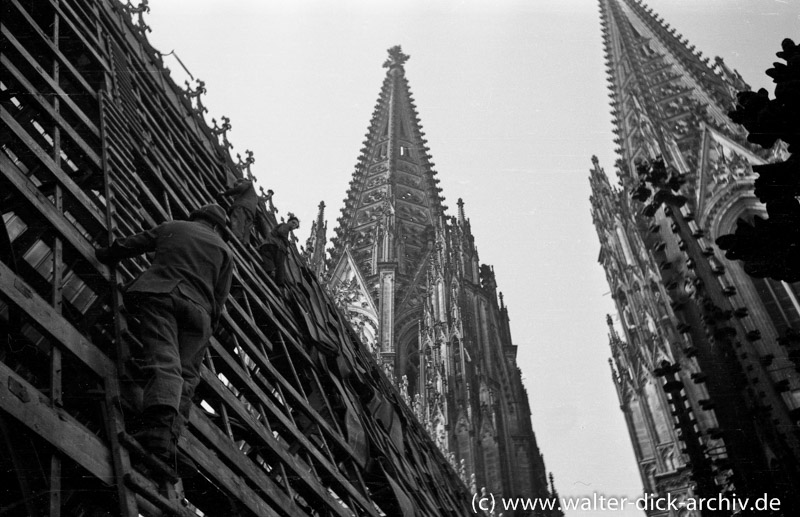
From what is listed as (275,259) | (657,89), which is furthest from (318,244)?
(275,259)

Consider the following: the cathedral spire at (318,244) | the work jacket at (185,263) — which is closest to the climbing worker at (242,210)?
the work jacket at (185,263)

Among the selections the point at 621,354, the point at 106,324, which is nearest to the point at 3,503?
the point at 106,324

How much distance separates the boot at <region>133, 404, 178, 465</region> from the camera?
3.58 metres

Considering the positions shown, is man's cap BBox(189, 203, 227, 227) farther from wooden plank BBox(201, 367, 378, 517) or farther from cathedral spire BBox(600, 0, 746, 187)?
cathedral spire BBox(600, 0, 746, 187)

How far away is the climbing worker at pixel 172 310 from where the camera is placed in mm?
3654

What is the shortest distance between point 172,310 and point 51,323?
621 mm

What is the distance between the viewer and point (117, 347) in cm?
396

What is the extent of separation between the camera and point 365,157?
51531mm

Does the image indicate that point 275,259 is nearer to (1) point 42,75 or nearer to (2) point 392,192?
(1) point 42,75

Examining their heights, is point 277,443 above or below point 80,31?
below

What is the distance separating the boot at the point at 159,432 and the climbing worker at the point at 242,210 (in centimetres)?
494

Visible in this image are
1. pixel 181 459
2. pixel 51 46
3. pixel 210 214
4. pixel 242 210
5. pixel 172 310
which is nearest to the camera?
pixel 181 459

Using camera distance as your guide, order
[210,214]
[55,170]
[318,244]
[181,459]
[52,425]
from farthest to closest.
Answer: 1. [318,244]
2. [210,214]
3. [55,170]
4. [181,459]
5. [52,425]

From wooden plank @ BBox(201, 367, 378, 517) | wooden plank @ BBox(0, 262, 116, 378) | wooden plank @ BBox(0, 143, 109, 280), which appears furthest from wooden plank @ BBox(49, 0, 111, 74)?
wooden plank @ BBox(0, 262, 116, 378)
